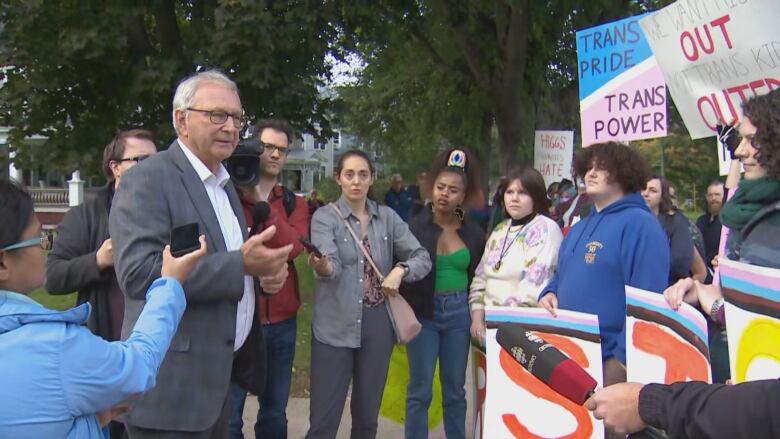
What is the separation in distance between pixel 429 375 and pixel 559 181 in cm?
564

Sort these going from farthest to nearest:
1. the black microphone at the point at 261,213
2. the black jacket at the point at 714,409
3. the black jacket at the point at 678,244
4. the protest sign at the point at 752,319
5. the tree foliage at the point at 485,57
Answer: the tree foliage at the point at 485,57
the black jacket at the point at 678,244
the black microphone at the point at 261,213
the protest sign at the point at 752,319
the black jacket at the point at 714,409

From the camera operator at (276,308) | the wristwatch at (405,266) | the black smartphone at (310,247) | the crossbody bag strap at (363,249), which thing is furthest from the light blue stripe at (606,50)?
the black smartphone at (310,247)

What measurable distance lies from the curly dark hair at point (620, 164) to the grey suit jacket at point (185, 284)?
6.49 feet

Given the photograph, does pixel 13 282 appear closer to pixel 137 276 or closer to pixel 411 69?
Result: pixel 137 276

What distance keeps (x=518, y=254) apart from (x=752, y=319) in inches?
78.8

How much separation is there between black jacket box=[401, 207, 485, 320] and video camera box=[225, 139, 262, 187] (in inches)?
56.7

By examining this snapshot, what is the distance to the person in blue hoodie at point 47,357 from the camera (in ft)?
4.94

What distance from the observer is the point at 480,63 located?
1171 cm

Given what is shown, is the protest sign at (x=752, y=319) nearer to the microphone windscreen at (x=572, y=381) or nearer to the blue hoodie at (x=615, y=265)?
the microphone windscreen at (x=572, y=381)

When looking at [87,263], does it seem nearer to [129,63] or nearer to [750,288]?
[750,288]

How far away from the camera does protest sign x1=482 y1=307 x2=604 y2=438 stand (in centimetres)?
299

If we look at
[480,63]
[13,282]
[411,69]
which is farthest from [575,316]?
[411,69]

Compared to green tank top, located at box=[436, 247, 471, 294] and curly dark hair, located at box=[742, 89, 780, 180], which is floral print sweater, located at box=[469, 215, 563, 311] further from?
curly dark hair, located at box=[742, 89, 780, 180]

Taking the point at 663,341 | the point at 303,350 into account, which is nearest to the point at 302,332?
the point at 303,350
